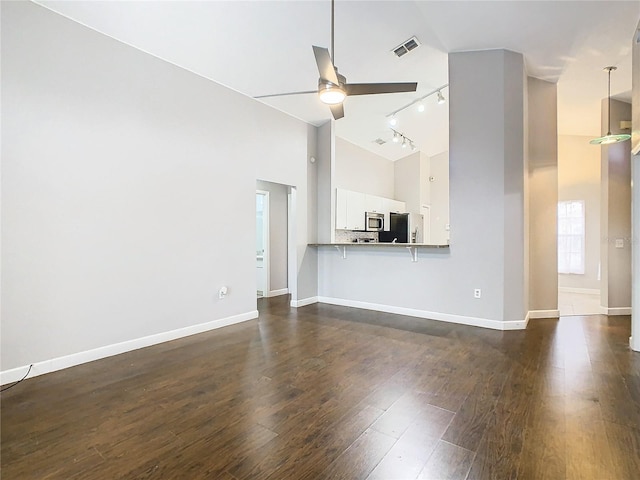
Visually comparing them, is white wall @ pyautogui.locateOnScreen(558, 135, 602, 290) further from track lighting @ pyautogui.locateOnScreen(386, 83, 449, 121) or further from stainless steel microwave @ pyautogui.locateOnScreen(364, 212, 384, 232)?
stainless steel microwave @ pyautogui.locateOnScreen(364, 212, 384, 232)

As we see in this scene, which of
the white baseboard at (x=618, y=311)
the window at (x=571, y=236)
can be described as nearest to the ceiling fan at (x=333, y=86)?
the white baseboard at (x=618, y=311)

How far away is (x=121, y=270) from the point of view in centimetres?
325

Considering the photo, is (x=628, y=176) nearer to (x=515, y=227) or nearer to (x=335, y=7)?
(x=515, y=227)

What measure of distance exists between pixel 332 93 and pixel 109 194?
2354 millimetres

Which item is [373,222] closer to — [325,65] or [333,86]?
[333,86]

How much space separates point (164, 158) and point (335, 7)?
236 centimetres

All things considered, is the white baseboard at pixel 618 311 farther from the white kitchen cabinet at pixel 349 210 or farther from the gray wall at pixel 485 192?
the white kitchen cabinet at pixel 349 210

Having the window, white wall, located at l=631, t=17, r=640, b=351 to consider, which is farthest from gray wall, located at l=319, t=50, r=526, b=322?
the window

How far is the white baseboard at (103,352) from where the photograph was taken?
2.64 metres

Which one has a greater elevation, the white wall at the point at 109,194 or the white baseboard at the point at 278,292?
the white wall at the point at 109,194

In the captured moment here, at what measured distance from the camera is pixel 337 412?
82.7 inches

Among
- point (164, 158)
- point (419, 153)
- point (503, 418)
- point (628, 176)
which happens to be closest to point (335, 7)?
point (164, 158)

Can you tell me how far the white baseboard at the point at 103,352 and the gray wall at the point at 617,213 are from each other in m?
5.60

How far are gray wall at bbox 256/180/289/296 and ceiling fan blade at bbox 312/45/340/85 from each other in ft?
12.9
